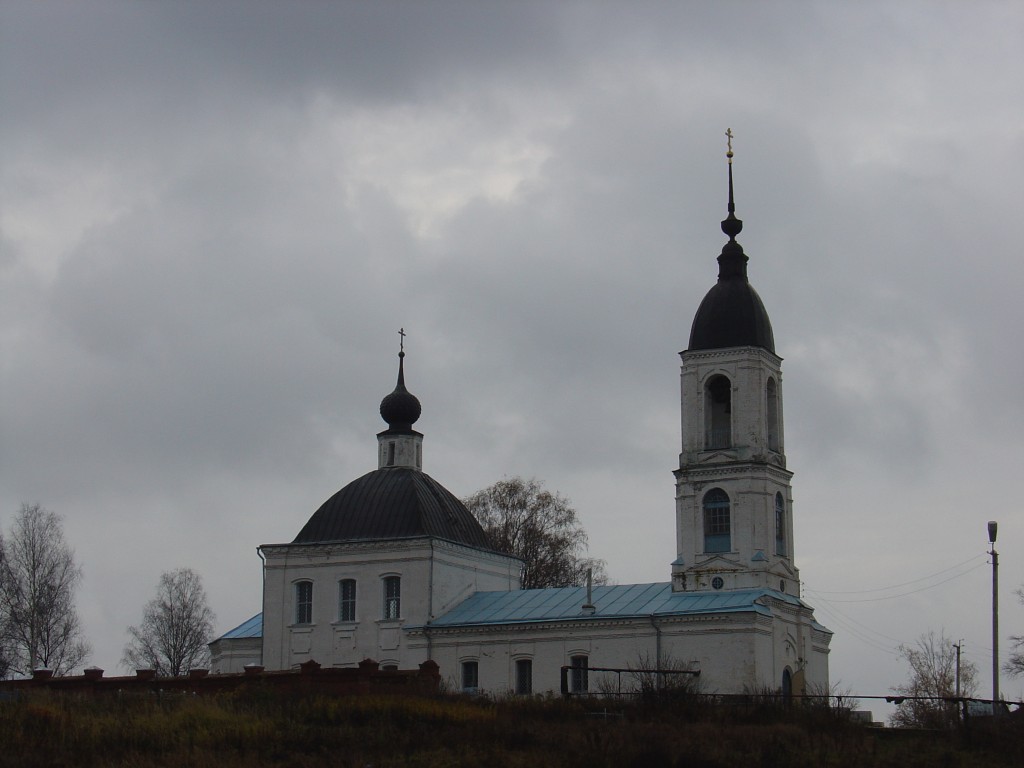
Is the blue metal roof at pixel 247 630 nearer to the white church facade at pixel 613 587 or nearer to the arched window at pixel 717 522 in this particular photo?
the white church facade at pixel 613 587

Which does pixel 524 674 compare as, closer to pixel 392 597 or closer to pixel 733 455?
pixel 392 597

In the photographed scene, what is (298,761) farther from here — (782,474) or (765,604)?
(782,474)

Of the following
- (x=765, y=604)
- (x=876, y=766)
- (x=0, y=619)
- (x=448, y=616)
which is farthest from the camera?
(x=0, y=619)

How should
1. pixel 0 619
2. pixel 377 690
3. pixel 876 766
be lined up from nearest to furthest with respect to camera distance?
pixel 876 766, pixel 377 690, pixel 0 619

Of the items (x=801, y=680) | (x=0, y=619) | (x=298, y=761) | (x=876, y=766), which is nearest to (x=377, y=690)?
(x=298, y=761)

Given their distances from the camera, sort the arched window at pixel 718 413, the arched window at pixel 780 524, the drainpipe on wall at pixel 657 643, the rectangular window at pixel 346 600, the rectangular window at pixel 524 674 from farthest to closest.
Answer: the rectangular window at pixel 346 600 < the arched window at pixel 718 413 < the arched window at pixel 780 524 < the rectangular window at pixel 524 674 < the drainpipe on wall at pixel 657 643

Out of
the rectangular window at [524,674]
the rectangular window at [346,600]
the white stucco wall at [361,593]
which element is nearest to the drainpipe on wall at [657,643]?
the rectangular window at [524,674]

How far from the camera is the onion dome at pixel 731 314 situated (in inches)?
1748

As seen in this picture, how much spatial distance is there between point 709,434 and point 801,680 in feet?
22.5

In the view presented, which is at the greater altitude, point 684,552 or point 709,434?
point 709,434

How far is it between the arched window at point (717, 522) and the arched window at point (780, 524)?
4.69ft

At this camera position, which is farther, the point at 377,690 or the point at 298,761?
the point at 377,690

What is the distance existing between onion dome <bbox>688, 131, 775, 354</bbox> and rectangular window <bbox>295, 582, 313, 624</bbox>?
43.1ft

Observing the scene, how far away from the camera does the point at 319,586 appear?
157ft
